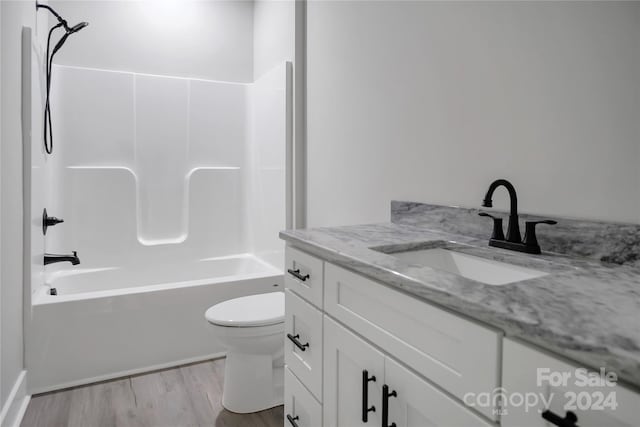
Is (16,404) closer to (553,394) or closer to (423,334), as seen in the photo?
(423,334)

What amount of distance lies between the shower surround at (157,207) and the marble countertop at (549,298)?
5.07ft

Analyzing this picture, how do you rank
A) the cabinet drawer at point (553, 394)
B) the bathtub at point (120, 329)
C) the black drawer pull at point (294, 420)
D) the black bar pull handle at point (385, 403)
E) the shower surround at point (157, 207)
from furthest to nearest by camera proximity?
1. the shower surround at point (157, 207)
2. the bathtub at point (120, 329)
3. the black drawer pull at point (294, 420)
4. the black bar pull handle at point (385, 403)
5. the cabinet drawer at point (553, 394)

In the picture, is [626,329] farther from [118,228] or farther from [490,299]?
[118,228]

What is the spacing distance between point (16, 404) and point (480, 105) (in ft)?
7.61

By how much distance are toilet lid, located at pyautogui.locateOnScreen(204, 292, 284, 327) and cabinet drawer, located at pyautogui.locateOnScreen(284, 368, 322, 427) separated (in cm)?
45

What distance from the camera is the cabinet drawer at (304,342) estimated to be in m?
1.32

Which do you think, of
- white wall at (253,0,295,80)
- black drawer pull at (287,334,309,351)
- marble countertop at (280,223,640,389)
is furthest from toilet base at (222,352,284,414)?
white wall at (253,0,295,80)

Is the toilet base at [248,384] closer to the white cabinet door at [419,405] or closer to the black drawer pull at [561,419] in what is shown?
the white cabinet door at [419,405]

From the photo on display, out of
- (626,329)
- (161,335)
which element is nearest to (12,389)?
(161,335)

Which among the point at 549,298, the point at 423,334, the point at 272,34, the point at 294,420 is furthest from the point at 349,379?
the point at 272,34

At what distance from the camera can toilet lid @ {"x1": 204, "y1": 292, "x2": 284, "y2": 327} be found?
1.96m

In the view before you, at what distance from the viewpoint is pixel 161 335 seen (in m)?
2.44

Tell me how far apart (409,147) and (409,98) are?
8.3 inches

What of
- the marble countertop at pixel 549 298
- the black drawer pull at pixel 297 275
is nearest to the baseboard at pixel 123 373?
the black drawer pull at pixel 297 275
